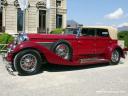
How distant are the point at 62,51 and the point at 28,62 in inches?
50.8

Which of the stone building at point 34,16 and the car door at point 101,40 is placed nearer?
the car door at point 101,40

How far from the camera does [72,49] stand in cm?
1177

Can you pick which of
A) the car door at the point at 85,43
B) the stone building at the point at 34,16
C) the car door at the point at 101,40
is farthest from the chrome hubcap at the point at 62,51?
the stone building at the point at 34,16

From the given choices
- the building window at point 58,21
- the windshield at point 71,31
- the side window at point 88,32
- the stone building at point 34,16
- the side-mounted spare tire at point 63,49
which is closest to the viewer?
the side-mounted spare tire at point 63,49

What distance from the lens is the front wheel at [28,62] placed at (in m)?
10.6

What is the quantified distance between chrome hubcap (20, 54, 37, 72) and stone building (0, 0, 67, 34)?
23710 mm

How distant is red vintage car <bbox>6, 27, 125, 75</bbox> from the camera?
35.1 feet

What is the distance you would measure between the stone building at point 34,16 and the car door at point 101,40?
21437 millimetres

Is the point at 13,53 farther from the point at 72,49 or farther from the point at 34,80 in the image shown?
the point at 72,49

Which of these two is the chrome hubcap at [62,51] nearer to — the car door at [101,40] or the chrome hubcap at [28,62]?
the chrome hubcap at [28,62]

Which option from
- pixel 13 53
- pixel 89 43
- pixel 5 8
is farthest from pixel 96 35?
pixel 5 8

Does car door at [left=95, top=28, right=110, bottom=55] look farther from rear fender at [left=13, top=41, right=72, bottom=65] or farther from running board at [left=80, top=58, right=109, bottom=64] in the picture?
rear fender at [left=13, top=41, right=72, bottom=65]

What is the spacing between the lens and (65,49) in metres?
11.6

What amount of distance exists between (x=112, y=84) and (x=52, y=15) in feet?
90.9
